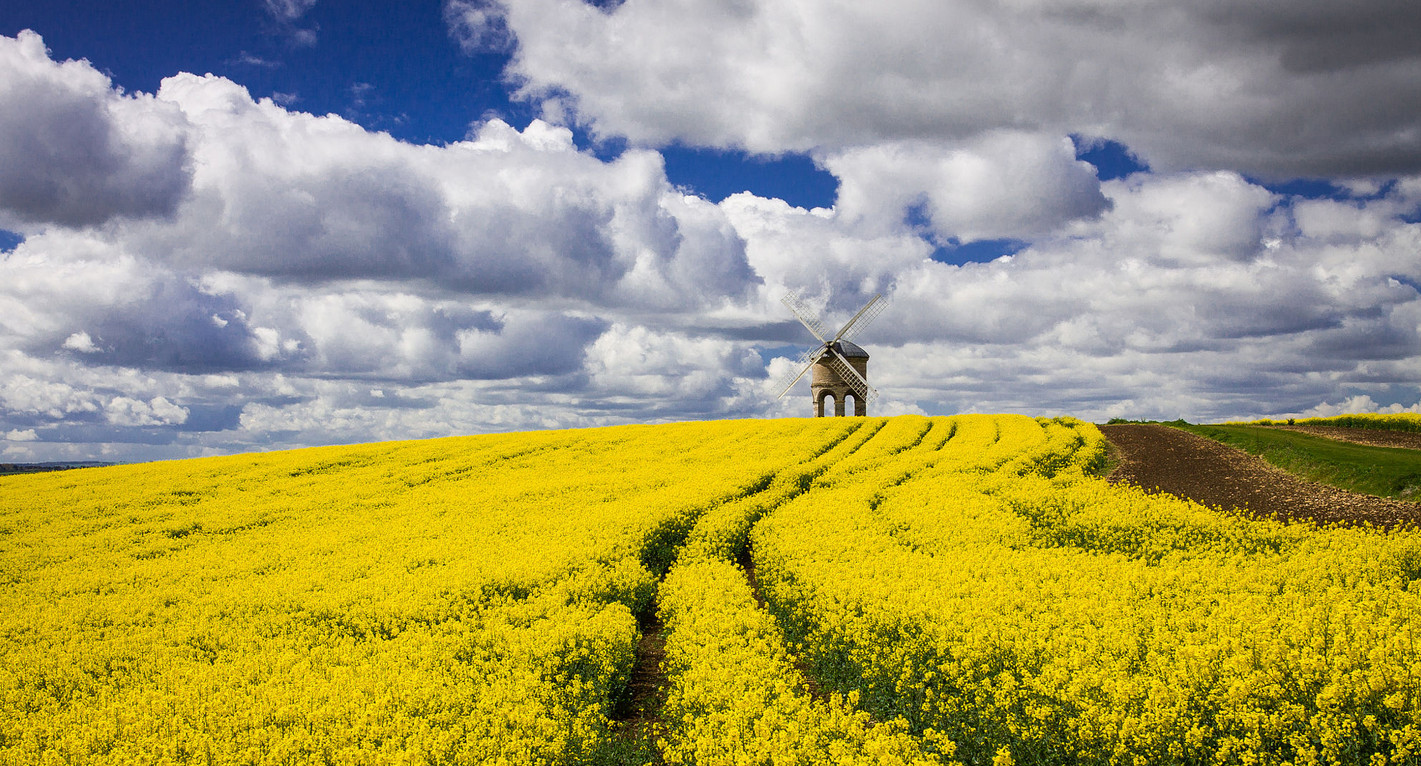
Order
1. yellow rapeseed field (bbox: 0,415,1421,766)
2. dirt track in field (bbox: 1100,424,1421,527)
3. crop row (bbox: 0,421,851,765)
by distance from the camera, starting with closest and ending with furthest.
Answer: yellow rapeseed field (bbox: 0,415,1421,766), crop row (bbox: 0,421,851,765), dirt track in field (bbox: 1100,424,1421,527)

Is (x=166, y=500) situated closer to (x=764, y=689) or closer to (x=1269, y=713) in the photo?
(x=764, y=689)

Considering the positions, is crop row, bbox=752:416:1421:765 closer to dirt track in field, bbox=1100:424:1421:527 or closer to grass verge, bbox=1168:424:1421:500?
dirt track in field, bbox=1100:424:1421:527

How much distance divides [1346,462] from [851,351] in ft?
121

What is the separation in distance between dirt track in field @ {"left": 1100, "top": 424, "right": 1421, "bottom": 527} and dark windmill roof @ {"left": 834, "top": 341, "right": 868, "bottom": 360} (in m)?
24.0

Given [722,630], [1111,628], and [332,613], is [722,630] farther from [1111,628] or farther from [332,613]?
[332,613]

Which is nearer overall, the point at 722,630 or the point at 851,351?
the point at 722,630

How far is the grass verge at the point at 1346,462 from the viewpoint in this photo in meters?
21.9

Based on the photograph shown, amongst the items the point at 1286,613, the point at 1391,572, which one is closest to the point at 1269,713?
the point at 1286,613

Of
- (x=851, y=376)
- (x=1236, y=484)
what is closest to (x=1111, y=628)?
(x=1236, y=484)

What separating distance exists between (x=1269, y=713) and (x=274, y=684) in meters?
12.3

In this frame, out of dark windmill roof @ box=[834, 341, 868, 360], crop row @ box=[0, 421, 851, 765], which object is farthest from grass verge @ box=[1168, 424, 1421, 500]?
dark windmill roof @ box=[834, 341, 868, 360]

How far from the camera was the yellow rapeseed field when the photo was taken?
8.33m

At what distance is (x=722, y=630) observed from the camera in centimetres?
1129

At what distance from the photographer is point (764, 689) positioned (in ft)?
29.7
